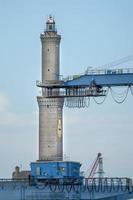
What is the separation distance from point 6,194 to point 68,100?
1193 centimetres

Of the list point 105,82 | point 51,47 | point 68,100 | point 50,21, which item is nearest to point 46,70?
point 51,47

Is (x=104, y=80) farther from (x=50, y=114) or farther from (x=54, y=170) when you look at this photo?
(x=50, y=114)

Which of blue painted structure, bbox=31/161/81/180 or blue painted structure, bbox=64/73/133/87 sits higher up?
blue painted structure, bbox=64/73/133/87

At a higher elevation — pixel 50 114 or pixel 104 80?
pixel 50 114

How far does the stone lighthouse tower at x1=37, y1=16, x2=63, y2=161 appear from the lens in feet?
314

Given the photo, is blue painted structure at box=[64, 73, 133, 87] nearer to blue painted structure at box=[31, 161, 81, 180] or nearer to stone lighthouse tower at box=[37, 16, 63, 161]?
blue painted structure at box=[31, 161, 81, 180]

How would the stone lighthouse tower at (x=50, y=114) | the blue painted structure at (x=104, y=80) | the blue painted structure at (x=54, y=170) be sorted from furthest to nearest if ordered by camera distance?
the stone lighthouse tower at (x=50, y=114) → the blue painted structure at (x=54, y=170) → the blue painted structure at (x=104, y=80)

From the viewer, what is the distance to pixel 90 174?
4547 inches

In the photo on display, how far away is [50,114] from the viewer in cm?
9788

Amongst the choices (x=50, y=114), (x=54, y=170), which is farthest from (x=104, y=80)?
(x=50, y=114)

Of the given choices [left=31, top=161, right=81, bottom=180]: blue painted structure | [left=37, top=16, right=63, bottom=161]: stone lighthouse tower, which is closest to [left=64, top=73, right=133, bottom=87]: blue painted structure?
[left=31, top=161, right=81, bottom=180]: blue painted structure

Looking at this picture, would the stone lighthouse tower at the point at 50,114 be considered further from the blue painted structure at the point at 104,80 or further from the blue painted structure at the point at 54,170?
the blue painted structure at the point at 104,80

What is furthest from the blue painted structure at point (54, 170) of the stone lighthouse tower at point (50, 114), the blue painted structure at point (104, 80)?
the blue painted structure at point (104, 80)

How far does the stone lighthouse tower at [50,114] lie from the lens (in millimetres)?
95750
